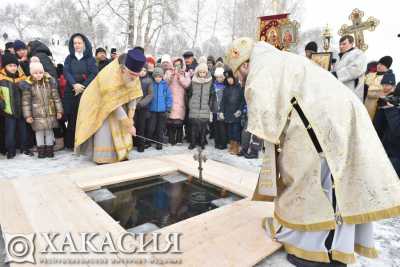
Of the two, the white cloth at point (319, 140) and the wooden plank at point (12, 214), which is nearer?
the white cloth at point (319, 140)

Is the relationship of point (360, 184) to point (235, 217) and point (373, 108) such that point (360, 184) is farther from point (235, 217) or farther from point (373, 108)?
point (373, 108)

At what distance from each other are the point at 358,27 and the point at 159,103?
426 cm

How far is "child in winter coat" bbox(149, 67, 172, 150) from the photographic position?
19.5 ft

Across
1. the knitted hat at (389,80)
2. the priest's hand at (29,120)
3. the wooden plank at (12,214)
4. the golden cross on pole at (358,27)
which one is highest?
the golden cross on pole at (358,27)

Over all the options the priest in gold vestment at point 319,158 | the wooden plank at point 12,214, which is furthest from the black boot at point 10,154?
the priest in gold vestment at point 319,158

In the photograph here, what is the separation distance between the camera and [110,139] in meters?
4.86

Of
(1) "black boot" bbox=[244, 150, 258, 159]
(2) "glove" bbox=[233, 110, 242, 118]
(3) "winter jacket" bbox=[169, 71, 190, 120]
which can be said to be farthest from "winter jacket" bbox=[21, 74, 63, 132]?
(1) "black boot" bbox=[244, 150, 258, 159]

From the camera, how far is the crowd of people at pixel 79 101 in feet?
16.6

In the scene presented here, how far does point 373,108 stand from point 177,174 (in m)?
3.56

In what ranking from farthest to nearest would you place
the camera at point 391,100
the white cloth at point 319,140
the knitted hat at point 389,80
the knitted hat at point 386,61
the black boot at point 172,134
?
1. the knitted hat at point 386,61
2. the black boot at point 172,134
3. the knitted hat at point 389,80
4. the camera at point 391,100
5. the white cloth at point 319,140

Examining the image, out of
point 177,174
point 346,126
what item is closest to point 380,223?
point 346,126

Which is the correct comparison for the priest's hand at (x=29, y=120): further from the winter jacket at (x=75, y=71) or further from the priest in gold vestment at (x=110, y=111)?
the priest in gold vestment at (x=110, y=111)

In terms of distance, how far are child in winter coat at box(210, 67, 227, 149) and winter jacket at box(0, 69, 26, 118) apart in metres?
3.56

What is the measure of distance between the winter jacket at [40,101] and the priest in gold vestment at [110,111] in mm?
774
